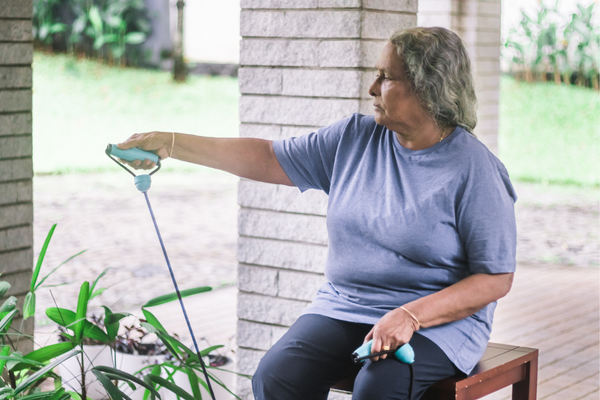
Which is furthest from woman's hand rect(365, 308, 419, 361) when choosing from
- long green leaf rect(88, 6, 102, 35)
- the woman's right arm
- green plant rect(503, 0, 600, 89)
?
long green leaf rect(88, 6, 102, 35)

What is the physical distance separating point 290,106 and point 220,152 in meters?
0.49

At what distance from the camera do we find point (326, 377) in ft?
6.56

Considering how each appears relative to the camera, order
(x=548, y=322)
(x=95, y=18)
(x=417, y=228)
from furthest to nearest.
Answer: (x=95, y=18) < (x=548, y=322) < (x=417, y=228)

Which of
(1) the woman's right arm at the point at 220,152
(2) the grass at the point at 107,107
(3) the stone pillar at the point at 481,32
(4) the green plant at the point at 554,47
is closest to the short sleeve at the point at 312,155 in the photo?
(1) the woman's right arm at the point at 220,152

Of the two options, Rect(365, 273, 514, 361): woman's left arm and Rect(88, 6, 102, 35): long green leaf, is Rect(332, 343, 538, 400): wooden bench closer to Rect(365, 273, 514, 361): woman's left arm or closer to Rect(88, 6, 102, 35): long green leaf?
Rect(365, 273, 514, 361): woman's left arm

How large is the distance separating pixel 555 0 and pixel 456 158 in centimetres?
989

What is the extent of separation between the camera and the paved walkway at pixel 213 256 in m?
4.03

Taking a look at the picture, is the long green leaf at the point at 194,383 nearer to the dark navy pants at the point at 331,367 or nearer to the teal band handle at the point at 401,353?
the dark navy pants at the point at 331,367

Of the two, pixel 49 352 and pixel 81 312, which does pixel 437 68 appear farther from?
pixel 49 352

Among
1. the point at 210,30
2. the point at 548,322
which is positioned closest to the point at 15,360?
the point at 548,322

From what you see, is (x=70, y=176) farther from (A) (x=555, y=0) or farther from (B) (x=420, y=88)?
(B) (x=420, y=88)

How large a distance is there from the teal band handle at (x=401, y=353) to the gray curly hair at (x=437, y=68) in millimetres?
597

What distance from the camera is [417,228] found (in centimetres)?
195

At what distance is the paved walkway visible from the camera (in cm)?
403
